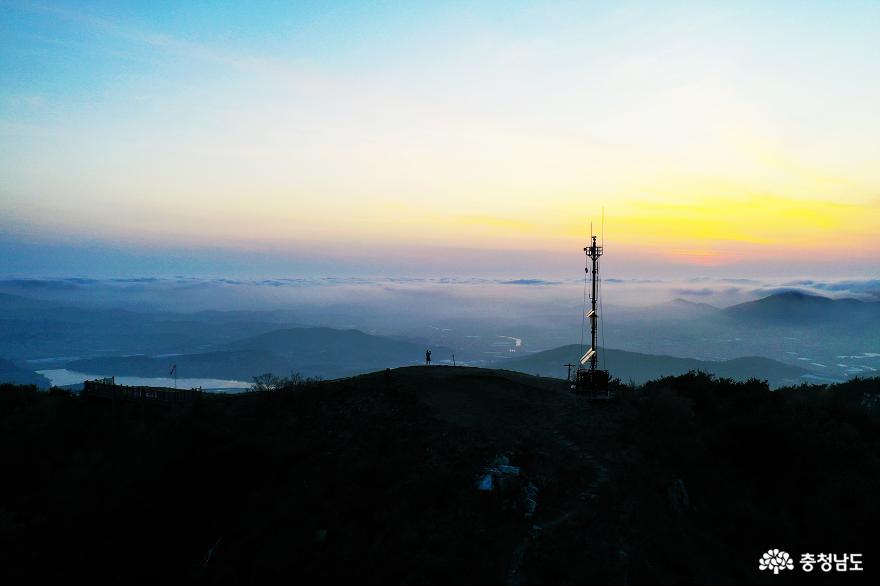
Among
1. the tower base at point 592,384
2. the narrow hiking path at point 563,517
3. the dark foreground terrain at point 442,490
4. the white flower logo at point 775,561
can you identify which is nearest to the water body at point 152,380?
the dark foreground terrain at point 442,490

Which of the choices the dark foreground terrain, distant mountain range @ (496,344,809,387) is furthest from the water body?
the dark foreground terrain

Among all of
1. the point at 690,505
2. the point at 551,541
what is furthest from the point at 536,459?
the point at 690,505

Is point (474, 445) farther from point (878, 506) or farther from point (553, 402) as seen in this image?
point (878, 506)

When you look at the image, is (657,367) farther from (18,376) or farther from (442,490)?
(18,376)

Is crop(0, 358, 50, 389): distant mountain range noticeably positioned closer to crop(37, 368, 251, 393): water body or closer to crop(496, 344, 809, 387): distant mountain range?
crop(37, 368, 251, 393): water body

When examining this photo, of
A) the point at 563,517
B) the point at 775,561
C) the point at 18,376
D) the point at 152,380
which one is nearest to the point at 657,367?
the point at 775,561

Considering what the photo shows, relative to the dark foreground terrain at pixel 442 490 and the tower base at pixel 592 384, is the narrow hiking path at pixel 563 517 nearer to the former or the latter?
the dark foreground terrain at pixel 442 490
